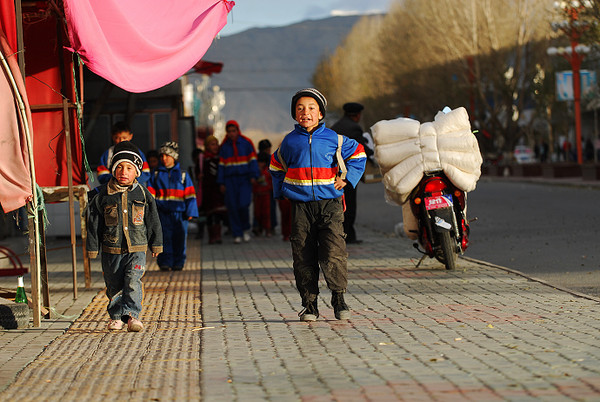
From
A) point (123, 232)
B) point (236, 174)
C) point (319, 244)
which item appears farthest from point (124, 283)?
point (236, 174)

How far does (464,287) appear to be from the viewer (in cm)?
1003

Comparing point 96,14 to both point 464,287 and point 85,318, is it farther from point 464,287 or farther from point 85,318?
point 464,287

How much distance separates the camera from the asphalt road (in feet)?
37.7

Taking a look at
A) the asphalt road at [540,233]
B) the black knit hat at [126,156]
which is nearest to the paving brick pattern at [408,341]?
the asphalt road at [540,233]

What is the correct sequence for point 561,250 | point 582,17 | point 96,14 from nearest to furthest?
point 96,14, point 561,250, point 582,17

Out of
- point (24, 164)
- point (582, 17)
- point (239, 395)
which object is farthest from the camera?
point (582, 17)

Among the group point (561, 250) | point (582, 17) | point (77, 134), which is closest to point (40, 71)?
point (77, 134)

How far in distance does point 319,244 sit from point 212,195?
10.4 m

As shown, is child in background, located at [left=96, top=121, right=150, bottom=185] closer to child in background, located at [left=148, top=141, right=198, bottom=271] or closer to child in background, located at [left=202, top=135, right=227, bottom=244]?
child in background, located at [left=148, top=141, right=198, bottom=271]

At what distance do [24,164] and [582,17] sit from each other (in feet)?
79.3

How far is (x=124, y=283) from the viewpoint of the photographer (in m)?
8.38

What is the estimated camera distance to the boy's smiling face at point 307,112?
8.19m

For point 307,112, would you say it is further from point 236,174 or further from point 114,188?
point 236,174

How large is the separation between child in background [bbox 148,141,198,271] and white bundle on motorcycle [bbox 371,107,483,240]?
8.71ft
